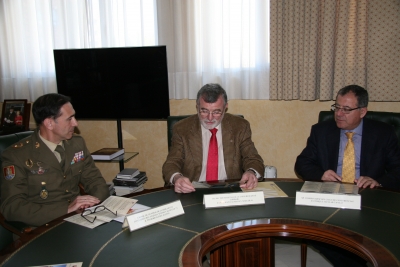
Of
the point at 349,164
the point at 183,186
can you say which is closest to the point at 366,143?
the point at 349,164

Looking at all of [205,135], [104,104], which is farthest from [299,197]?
[104,104]

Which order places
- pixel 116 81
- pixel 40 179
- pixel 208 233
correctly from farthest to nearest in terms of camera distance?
pixel 116 81 → pixel 40 179 → pixel 208 233

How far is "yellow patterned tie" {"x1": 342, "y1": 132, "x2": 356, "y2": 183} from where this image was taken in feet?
8.04

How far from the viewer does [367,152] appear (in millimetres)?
2461

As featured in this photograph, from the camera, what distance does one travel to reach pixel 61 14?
3.86 m

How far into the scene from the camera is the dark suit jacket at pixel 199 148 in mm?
2514

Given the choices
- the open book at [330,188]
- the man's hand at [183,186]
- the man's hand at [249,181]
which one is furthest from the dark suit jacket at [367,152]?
the man's hand at [183,186]

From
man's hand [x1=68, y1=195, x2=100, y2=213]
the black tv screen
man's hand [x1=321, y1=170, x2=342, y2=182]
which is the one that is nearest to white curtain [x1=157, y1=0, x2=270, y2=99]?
the black tv screen

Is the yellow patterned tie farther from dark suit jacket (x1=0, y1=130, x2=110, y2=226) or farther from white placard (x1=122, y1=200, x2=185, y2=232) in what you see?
dark suit jacket (x1=0, y1=130, x2=110, y2=226)

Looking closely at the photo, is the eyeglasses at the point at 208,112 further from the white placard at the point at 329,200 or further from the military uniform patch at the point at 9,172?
the military uniform patch at the point at 9,172

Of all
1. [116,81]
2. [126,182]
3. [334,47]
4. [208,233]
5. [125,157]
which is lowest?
[126,182]

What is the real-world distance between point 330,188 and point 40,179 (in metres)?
1.63

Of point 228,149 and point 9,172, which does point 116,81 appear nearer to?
point 228,149

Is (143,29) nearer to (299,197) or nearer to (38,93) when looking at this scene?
(38,93)
